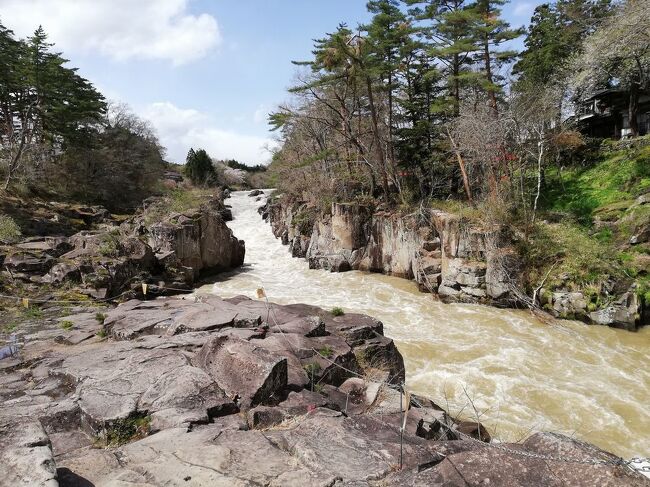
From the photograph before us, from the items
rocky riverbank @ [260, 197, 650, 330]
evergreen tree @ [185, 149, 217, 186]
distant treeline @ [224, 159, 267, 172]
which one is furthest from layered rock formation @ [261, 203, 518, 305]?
distant treeline @ [224, 159, 267, 172]

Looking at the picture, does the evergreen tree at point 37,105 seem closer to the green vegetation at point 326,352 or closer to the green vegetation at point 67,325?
the green vegetation at point 67,325

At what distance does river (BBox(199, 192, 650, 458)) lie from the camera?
759 centimetres

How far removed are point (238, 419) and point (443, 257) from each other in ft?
41.6

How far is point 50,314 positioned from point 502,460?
11.5 m

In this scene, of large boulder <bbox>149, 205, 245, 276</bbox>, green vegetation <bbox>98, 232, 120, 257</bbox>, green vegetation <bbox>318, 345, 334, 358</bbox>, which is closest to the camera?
green vegetation <bbox>318, 345, 334, 358</bbox>

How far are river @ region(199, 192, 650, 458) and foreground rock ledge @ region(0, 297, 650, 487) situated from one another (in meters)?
1.74

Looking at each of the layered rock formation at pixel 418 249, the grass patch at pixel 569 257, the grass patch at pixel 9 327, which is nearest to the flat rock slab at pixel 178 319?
the grass patch at pixel 9 327

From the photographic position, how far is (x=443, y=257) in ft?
53.2

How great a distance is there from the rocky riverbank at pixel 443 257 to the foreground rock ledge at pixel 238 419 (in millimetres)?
7450

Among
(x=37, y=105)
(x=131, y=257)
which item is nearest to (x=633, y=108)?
(x=131, y=257)

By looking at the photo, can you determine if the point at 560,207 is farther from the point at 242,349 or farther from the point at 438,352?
the point at 242,349

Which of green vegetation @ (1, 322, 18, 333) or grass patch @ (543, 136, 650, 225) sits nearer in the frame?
green vegetation @ (1, 322, 18, 333)

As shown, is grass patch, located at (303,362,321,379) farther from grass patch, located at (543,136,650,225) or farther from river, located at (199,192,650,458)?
grass patch, located at (543,136,650,225)

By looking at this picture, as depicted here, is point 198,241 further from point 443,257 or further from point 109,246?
point 443,257
